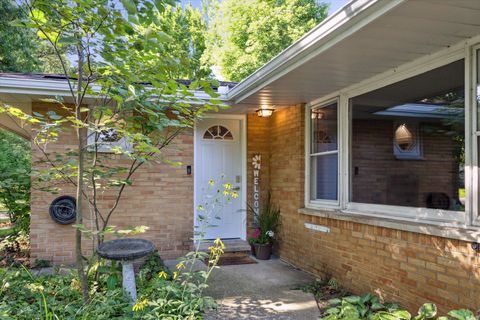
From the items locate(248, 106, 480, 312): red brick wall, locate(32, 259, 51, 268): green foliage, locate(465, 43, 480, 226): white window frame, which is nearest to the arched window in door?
locate(248, 106, 480, 312): red brick wall

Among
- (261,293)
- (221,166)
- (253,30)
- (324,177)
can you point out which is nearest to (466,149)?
(324,177)

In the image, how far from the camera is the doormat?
5.22m

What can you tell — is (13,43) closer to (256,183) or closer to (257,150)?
(257,150)

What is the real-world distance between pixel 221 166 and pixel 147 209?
1434mm

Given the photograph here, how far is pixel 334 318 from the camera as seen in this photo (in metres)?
2.85

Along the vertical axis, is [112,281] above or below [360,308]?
above

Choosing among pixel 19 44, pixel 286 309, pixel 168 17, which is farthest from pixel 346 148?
pixel 168 17

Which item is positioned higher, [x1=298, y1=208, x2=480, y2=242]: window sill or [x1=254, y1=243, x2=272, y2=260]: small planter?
[x1=298, y1=208, x2=480, y2=242]: window sill

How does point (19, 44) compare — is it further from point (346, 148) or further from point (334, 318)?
point (334, 318)

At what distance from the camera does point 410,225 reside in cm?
309

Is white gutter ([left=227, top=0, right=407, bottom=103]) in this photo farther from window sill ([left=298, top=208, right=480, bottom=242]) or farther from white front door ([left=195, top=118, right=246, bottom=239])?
white front door ([left=195, top=118, right=246, bottom=239])

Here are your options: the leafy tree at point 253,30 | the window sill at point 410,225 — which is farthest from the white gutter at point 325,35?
the leafy tree at point 253,30

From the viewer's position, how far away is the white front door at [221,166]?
5.91 meters

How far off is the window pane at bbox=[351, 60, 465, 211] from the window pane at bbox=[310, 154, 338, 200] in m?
0.30
